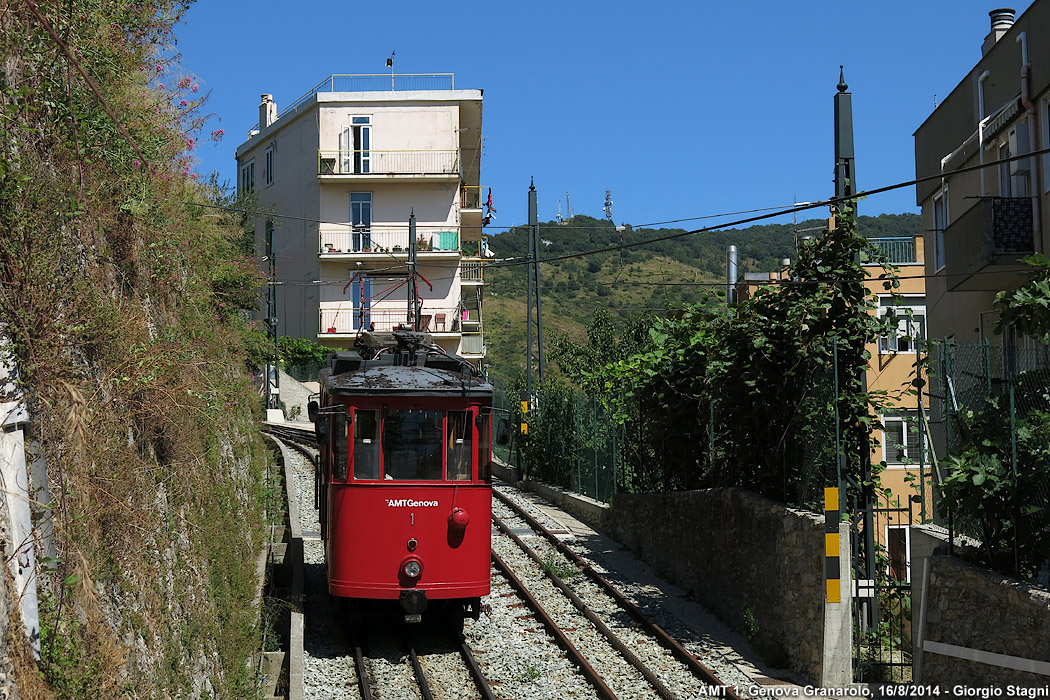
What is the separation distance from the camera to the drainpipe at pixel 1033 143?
16781 millimetres

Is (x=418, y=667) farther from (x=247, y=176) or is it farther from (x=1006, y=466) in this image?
(x=247, y=176)

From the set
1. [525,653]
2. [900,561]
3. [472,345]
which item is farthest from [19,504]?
[472,345]

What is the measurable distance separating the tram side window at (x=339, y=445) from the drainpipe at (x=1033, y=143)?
1166 cm

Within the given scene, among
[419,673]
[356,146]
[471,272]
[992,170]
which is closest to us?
[419,673]

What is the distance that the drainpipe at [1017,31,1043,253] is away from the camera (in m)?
16.8

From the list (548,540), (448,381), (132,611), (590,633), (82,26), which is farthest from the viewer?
(548,540)

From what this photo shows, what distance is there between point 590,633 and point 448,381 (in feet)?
12.3

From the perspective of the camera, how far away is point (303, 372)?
1884 inches

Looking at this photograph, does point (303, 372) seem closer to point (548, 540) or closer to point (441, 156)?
point (441, 156)

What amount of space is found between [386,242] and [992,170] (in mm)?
28112

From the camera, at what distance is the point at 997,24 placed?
2092 cm

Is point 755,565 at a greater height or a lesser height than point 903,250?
lesser

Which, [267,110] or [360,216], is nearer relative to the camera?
[360,216]

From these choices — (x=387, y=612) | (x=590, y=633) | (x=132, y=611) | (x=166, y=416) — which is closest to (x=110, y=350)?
(x=166, y=416)
